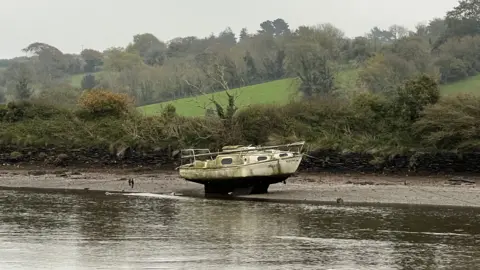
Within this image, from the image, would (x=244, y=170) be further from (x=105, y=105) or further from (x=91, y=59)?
(x=91, y=59)

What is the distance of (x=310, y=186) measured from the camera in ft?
103

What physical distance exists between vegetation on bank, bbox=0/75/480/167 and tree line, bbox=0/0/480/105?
365cm

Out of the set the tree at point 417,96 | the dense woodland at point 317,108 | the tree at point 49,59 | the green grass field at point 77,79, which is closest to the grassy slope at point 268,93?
the dense woodland at point 317,108

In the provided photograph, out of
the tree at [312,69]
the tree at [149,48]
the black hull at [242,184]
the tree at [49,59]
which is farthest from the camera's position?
the tree at [149,48]

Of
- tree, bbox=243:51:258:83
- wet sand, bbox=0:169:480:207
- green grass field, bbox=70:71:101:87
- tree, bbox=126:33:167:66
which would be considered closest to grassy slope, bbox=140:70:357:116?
tree, bbox=243:51:258:83

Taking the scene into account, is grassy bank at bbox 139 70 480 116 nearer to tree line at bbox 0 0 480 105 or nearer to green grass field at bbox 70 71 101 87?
tree line at bbox 0 0 480 105

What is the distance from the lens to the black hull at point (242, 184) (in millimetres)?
29844

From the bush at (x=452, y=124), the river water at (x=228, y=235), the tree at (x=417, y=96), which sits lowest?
the river water at (x=228, y=235)

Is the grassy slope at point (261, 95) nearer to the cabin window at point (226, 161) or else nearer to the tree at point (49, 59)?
the cabin window at point (226, 161)

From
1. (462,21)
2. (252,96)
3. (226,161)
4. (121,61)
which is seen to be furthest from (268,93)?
(226,161)

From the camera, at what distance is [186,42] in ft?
400

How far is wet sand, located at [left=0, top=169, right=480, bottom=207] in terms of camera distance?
27859mm

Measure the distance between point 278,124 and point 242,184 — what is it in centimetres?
1050

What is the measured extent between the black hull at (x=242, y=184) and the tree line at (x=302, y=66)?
46.7ft
